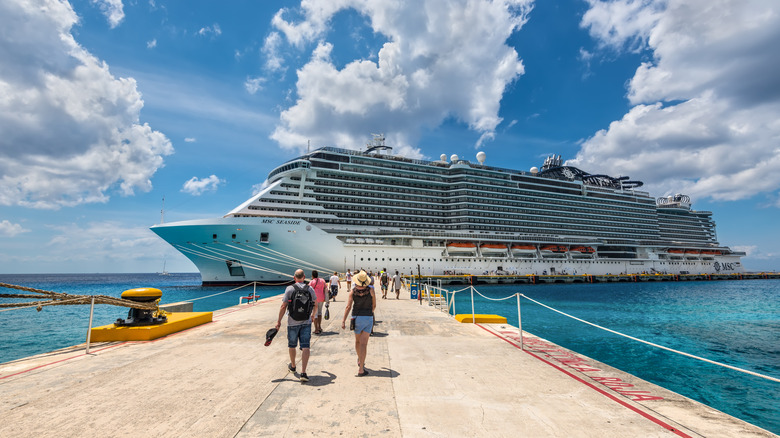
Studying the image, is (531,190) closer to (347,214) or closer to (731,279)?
(347,214)

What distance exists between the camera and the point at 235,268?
34.3 m

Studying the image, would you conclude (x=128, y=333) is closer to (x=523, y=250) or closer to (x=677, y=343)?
(x=677, y=343)

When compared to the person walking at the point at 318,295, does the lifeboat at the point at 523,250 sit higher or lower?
higher

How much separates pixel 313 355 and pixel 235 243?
29080mm

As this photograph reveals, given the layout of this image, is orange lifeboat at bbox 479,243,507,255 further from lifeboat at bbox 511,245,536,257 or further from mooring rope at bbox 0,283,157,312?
mooring rope at bbox 0,283,157,312

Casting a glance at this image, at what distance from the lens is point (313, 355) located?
238 inches

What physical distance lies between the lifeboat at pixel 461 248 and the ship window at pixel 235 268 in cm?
2559

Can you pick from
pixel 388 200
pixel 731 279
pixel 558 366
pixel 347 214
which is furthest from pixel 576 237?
pixel 558 366

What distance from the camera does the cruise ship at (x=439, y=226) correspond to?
3341 cm

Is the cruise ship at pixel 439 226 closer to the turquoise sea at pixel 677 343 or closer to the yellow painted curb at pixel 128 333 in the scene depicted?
the turquoise sea at pixel 677 343

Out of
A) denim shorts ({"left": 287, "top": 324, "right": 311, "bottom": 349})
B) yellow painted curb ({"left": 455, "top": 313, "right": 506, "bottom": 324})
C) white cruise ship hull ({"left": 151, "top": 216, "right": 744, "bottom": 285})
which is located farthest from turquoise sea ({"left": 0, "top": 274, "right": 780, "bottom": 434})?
white cruise ship hull ({"left": 151, "top": 216, "right": 744, "bottom": 285})

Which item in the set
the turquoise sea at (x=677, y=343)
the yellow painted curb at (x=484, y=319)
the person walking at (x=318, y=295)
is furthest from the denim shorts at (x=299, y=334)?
the turquoise sea at (x=677, y=343)

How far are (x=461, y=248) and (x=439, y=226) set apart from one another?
14.9ft

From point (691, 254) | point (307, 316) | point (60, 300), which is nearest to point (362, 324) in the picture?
point (307, 316)
